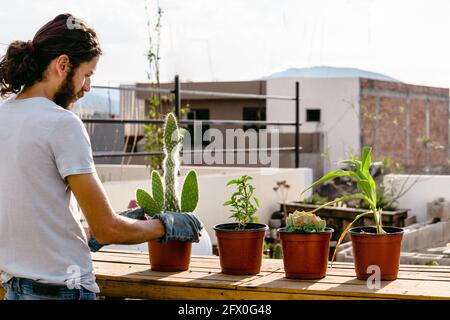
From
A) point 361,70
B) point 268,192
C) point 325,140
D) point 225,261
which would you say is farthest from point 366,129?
point 225,261

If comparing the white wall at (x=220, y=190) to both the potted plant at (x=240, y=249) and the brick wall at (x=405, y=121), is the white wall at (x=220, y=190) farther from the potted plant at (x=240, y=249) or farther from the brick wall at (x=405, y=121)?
the brick wall at (x=405, y=121)

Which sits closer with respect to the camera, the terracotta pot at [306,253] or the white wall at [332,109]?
the terracotta pot at [306,253]

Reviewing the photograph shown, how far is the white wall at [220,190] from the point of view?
6.16 m

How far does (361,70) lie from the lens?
21844 mm

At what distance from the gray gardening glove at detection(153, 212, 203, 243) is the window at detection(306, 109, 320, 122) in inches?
675

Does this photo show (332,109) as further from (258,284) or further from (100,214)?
(100,214)

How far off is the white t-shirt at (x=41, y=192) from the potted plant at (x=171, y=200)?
0.49 meters

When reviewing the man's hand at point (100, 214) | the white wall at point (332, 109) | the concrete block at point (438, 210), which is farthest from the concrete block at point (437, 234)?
the white wall at point (332, 109)

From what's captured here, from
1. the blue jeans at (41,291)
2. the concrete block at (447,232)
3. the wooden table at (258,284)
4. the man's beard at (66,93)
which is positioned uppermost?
the man's beard at (66,93)

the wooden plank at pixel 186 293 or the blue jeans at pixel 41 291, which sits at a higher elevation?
the blue jeans at pixel 41 291

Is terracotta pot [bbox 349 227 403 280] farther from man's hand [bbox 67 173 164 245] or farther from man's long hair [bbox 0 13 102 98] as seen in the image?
man's long hair [bbox 0 13 102 98]

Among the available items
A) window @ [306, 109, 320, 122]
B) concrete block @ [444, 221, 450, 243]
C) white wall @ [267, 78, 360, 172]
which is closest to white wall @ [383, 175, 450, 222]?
concrete block @ [444, 221, 450, 243]

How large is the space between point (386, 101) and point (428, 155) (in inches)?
127

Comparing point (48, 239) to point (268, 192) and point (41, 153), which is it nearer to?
point (41, 153)
